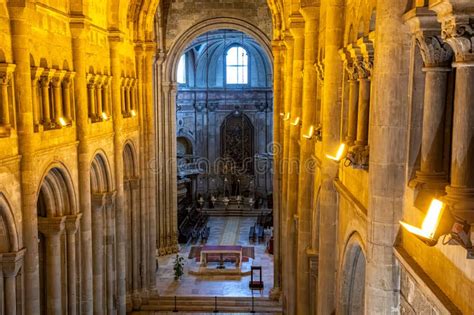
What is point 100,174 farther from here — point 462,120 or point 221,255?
point 462,120

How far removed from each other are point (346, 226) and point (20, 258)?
7013mm

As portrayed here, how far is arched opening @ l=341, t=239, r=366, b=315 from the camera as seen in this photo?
33.5ft

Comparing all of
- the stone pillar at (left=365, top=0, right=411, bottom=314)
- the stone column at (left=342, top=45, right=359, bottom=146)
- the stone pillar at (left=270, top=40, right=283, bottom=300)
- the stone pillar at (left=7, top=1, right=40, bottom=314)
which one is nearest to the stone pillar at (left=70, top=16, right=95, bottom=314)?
the stone pillar at (left=7, top=1, right=40, bottom=314)

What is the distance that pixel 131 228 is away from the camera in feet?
78.6

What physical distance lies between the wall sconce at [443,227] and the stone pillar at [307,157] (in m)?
9.95

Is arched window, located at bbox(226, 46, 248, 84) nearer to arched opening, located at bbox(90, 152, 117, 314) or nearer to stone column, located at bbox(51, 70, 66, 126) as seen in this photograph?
arched opening, located at bbox(90, 152, 117, 314)

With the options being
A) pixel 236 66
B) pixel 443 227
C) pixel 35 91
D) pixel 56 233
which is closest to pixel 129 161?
pixel 56 233

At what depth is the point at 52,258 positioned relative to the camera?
16.0 metres

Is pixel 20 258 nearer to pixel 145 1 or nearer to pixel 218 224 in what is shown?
pixel 145 1

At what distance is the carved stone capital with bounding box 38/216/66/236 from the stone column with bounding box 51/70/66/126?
255cm

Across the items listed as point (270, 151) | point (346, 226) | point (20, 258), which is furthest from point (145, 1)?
point (270, 151)

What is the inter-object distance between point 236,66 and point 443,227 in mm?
39240

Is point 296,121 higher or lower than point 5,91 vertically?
lower

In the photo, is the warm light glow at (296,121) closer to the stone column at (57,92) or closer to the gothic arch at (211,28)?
the stone column at (57,92)
